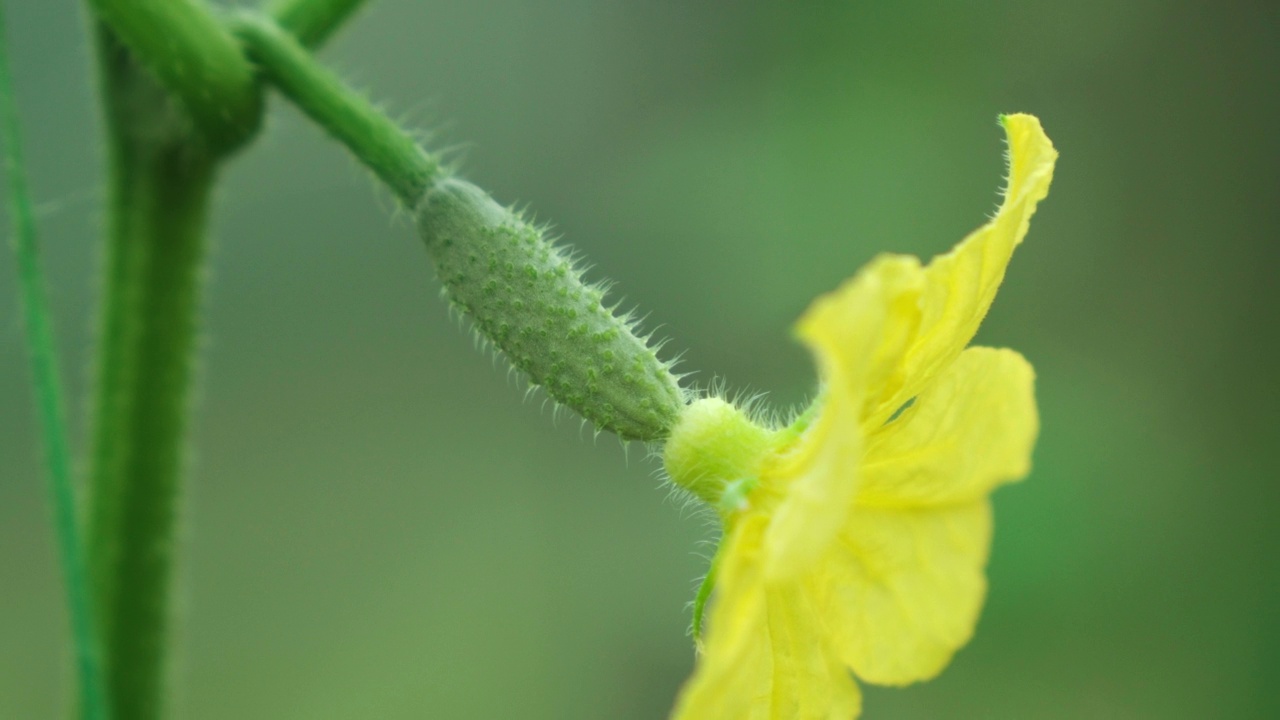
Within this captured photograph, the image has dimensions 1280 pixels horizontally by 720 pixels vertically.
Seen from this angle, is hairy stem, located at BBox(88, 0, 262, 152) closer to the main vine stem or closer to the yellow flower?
the main vine stem

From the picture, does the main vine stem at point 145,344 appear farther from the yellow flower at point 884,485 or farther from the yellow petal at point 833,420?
the yellow petal at point 833,420

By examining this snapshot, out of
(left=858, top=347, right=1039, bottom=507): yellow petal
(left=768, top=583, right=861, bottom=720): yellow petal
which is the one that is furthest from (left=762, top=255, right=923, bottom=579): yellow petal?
(left=768, top=583, right=861, bottom=720): yellow petal

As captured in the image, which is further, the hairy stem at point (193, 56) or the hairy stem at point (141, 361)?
the hairy stem at point (141, 361)

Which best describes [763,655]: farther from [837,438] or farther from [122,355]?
[122,355]

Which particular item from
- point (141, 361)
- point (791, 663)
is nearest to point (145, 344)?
point (141, 361)

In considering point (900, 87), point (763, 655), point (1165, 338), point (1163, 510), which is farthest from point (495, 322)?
point (1165, 338)

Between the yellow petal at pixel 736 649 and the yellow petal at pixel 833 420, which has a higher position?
the yellow petal at pixel 833 420

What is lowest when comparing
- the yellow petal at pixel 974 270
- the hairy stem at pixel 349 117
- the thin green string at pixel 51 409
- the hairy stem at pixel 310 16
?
the thin green string at pixel 51 409

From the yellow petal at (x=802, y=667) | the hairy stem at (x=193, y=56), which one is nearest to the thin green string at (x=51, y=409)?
the hairy stem at (x=193, y=56)
